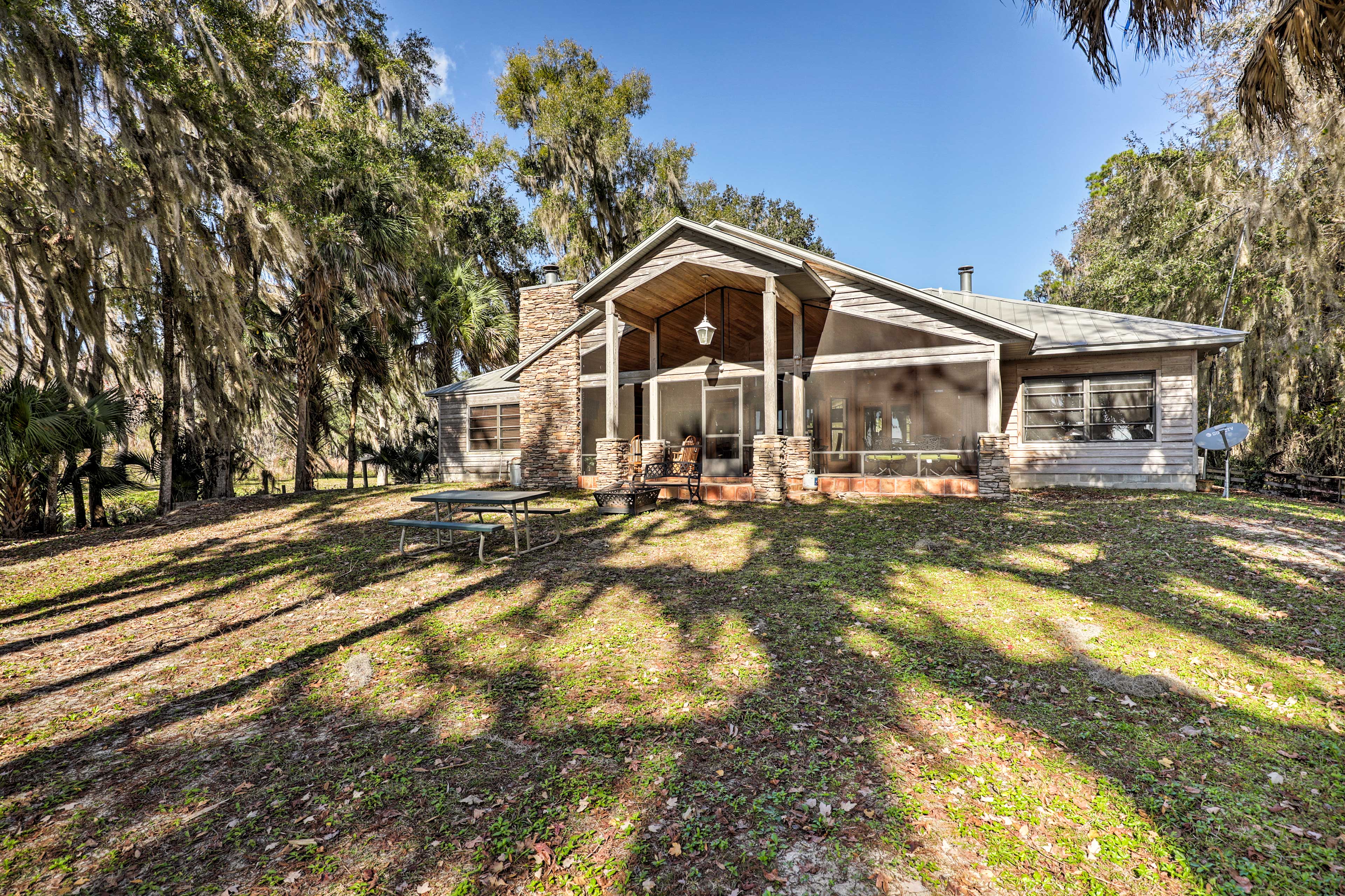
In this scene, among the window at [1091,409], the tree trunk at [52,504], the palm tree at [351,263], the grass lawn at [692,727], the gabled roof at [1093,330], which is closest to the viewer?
the grass lawn at [692,727]

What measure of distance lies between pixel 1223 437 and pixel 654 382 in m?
10.1

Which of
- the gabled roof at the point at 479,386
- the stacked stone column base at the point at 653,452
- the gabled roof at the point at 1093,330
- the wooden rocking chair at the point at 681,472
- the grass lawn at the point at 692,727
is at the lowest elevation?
the grass lawn at the point at 692,727

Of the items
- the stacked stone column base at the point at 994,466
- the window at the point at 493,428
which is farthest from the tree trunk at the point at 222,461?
the stacked stone column base at the point at 994,466

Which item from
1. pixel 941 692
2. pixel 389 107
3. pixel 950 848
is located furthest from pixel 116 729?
pixel 389 107

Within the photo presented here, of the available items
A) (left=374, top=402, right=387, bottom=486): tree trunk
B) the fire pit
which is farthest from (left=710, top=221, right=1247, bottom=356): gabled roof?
(left=374, top=402, right=387, bottom=486): tree trunk

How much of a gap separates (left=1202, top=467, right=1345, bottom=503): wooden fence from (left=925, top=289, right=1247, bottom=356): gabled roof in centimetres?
268

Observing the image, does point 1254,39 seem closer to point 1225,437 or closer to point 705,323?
point 705,323

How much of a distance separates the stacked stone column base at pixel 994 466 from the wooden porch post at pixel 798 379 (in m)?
2.98

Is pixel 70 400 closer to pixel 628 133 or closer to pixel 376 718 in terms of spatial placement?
pixel 376 718

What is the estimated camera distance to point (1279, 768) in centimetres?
286

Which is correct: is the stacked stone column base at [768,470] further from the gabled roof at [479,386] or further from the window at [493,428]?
the window at [493,428]

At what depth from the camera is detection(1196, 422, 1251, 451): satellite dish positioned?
392 inches

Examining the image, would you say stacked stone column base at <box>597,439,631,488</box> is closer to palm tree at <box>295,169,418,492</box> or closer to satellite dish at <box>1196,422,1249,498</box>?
palm tree at <box>295,169,418,492</box>

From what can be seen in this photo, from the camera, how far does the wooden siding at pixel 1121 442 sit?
36.4ft
